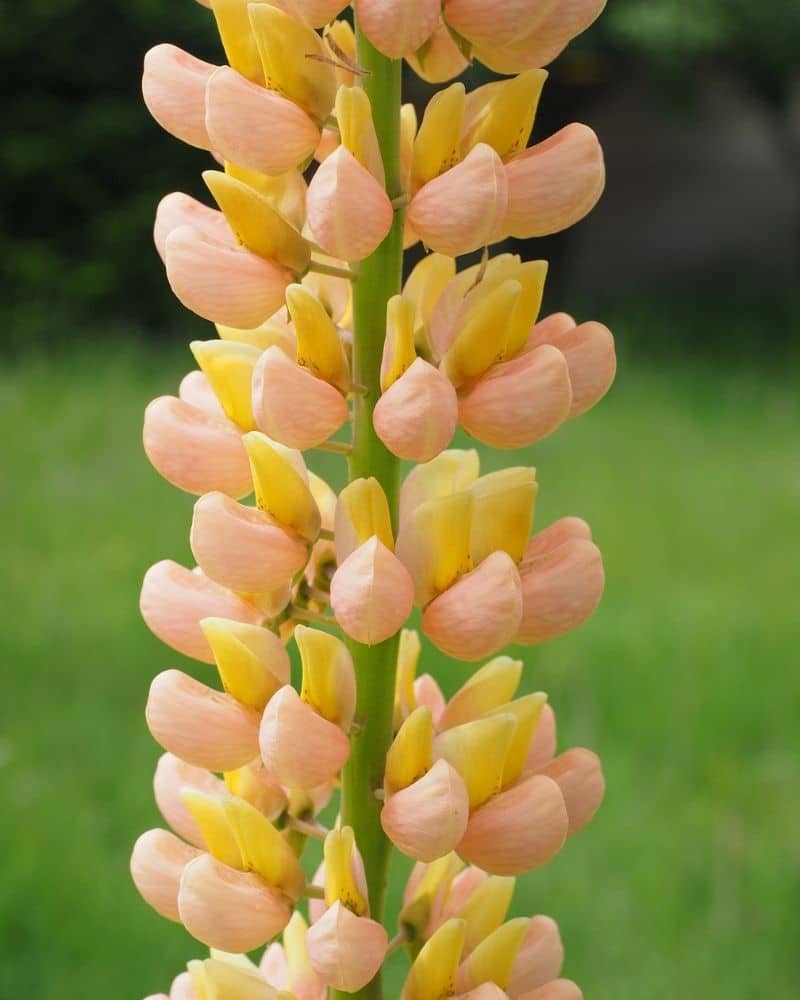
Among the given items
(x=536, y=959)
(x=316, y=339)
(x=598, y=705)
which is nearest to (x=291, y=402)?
(x=316, y=339)

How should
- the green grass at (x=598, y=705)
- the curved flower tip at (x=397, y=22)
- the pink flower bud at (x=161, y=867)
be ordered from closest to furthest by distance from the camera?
the curved flower tip at (x=397, y=22) < the pink flower bud at (x=161, y=867) < the green grass at (x=598, y=705)

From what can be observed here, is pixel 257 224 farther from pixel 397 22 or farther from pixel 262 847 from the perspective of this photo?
pixel 262 847

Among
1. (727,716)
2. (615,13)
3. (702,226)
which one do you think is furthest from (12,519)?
(702,226)

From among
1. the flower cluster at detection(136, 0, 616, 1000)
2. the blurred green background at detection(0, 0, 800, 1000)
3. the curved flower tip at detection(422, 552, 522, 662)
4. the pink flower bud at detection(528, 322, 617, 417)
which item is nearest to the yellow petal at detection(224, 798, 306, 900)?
the flower cluster at detection(136, 0, 616, 1000)

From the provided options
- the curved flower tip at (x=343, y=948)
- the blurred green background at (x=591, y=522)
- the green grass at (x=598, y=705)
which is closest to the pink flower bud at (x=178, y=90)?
the curved flower tip at (x=343, y=948)

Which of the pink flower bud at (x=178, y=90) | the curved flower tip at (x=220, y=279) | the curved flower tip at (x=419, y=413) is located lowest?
the curved flower tip at (x=419, y=413)

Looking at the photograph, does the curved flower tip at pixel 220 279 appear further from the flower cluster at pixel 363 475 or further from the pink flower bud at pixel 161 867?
the pink flower bud at pixel 161 867
